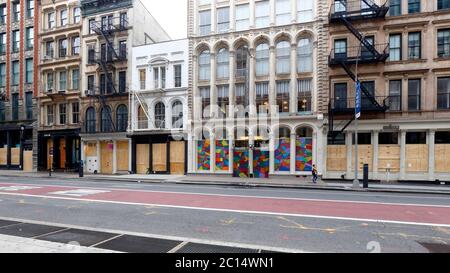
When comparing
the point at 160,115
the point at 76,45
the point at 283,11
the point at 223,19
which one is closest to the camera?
the point at 283,11

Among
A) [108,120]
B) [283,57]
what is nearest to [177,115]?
[108,120]

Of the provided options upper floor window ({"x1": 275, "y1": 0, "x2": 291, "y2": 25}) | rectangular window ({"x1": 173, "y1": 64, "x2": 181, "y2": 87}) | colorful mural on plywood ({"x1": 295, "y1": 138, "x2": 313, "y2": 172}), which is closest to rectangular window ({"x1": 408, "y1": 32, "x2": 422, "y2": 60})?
upper floor window ({"x1": 275, "y1": 0, "x2": 291, "y2": 25})

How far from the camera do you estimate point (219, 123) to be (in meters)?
25.2

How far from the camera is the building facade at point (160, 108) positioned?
26.6 m

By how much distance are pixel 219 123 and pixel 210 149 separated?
2.67 meters

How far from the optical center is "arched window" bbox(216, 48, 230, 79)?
25.8 meters

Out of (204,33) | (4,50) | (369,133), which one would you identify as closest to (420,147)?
(369,133)

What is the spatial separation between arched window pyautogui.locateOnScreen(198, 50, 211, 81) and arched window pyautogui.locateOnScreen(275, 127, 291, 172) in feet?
30.5

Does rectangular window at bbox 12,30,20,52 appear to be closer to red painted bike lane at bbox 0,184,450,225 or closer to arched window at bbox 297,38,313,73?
red painted bike lane at bbox 0,184,450,225

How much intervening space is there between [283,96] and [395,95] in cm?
885

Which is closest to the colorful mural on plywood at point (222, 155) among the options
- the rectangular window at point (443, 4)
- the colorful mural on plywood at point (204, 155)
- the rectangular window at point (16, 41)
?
the colorful mural on plywood at point (204, 155)

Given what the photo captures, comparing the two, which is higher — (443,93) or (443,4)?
(443,4)

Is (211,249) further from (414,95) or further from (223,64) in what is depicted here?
(223,64)

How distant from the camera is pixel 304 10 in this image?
928 inches
